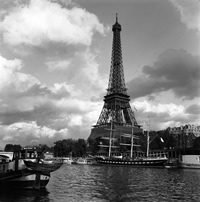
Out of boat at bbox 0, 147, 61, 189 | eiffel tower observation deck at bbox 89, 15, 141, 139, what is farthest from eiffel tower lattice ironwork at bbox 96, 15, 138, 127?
boat at bbox 0, 147, 61, 189

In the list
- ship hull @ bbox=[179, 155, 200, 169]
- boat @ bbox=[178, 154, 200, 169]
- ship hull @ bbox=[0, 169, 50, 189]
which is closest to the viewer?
ship hull @ bbox=[0, 169, 50, 189]

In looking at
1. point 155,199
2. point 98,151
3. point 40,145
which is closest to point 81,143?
point 98,151

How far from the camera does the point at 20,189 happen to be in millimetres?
35531

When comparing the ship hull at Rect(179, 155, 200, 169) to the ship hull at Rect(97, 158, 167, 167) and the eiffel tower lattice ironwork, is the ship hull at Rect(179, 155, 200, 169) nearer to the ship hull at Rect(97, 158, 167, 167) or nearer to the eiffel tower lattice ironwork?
the ship hull at Rect(97, 158, 167, 167)

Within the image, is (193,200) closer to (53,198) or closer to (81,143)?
(53,198)

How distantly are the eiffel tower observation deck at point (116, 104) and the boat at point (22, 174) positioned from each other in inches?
4504

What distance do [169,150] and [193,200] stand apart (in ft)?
302

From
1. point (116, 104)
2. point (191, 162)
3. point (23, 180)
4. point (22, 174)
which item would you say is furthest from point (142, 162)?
point (116, 104)

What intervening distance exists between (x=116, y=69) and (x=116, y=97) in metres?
28.9

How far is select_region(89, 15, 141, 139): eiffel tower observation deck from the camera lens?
16125 centimetres

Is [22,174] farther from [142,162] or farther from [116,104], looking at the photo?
[116,104]

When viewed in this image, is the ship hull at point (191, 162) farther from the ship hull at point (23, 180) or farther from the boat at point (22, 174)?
the ship hull at point (23, 180)

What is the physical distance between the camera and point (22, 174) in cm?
3494

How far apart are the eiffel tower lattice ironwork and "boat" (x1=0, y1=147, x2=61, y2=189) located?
11603cm
